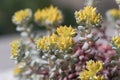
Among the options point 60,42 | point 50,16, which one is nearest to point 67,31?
point 60,42

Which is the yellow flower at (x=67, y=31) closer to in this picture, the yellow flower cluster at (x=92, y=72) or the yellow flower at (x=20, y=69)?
the yellow flower cluster at (x=92, y=72)

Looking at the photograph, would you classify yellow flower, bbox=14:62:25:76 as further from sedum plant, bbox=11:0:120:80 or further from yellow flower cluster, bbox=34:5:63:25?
yellow flower cluster, bbox=34:5:63:25

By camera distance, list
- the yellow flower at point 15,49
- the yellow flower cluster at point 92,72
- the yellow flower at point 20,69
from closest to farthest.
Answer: the yellow flower cluster at point 92,72
the yellow flower at point 15,49
the yellow flower at point 20,69

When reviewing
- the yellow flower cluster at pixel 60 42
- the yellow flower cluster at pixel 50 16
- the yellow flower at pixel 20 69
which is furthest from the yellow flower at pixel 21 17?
the yellow flower cluster at pixel 60 42

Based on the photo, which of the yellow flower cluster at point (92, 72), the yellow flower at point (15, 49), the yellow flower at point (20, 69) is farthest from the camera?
the yellow flower at point (20, 69)

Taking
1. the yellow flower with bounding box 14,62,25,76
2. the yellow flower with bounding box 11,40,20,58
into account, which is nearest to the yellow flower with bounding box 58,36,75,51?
the yellow flower with bounding box 11,40,20,58

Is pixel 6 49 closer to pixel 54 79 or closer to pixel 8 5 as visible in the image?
pixel 54 79
